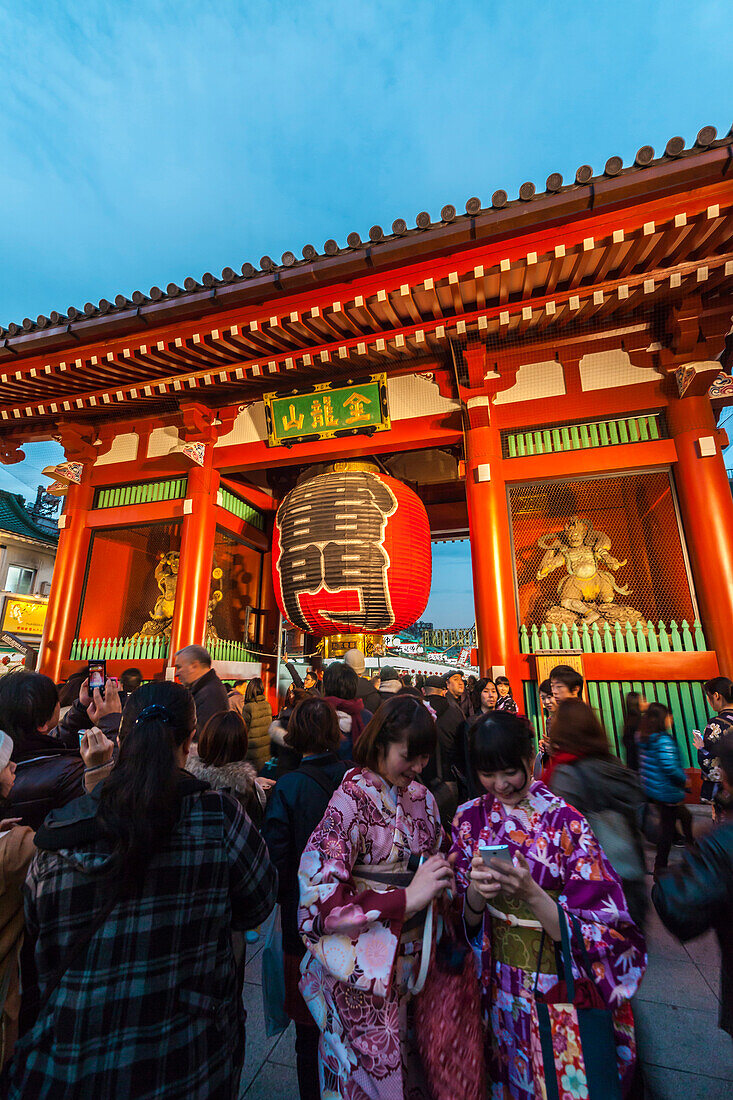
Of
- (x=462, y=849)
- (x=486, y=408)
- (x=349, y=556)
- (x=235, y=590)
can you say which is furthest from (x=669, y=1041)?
(x=235, y=590)

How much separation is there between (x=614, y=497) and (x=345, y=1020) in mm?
7442

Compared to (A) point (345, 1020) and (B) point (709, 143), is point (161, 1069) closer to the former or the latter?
(A) point (345, 1020)

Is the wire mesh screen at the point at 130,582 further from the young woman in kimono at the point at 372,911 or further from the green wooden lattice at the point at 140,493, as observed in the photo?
the young woman in kimono at the point at 372,911

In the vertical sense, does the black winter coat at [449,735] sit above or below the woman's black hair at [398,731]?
below

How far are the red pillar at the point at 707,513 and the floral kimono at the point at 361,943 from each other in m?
4.66

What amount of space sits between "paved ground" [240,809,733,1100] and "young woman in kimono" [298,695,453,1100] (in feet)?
2.69

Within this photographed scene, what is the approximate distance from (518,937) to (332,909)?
579mm

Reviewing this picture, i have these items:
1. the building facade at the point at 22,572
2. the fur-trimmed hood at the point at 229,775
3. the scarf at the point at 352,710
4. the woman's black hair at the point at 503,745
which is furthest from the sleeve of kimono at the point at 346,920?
the building facade at the point at 22,572

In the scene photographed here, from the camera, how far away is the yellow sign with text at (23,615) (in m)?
15.3

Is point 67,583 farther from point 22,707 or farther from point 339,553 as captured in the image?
point 22,707

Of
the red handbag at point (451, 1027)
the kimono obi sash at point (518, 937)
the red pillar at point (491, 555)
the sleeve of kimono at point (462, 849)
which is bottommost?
the red handbag at point (451, 1027)

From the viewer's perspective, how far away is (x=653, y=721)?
314 cm

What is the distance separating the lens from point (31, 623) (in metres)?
Result: 16.1

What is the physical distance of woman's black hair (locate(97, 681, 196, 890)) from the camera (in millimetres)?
1111
